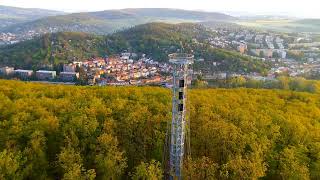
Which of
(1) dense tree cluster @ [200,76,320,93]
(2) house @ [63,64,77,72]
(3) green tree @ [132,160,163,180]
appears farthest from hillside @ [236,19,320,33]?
(3) green tree @ [132,160,163,180]

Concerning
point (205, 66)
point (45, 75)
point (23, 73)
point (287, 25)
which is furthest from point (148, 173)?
point (287, 25)

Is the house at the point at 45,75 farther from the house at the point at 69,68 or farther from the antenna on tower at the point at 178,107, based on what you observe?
the antenna on tower at the point at 178,107

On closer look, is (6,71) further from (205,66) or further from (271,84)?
(271,84)

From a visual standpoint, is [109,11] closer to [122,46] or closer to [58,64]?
[122,46]

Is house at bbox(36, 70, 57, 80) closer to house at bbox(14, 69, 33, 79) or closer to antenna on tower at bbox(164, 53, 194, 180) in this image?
house at bbox(14, 69, 33, 79)

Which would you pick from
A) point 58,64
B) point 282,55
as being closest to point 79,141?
point 58,64
